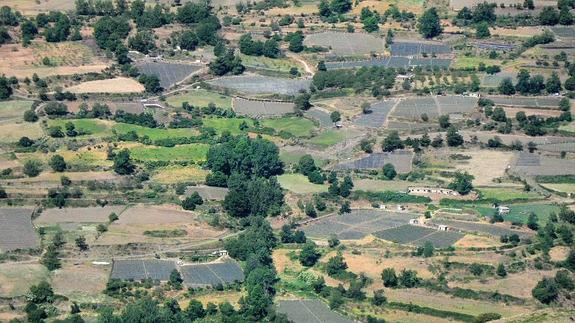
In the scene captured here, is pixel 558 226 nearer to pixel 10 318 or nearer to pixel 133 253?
pixel 133 253

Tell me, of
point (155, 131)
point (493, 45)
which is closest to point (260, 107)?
point (155, 131)

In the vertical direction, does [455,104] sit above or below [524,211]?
above

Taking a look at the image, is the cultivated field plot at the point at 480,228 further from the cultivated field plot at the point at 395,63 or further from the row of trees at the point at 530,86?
the cultivated field plot at the point at 395,63

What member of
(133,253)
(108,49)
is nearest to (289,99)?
(108,49)

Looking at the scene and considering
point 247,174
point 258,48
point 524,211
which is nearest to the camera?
point 524,211

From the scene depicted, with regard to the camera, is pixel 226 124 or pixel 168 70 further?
pixel 168 70

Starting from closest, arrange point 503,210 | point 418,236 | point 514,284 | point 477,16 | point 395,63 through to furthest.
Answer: point 514,284, point 418,236, point 503,210, point 395,63, point 477,16

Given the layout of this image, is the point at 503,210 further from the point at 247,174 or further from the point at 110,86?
the point at 110,86

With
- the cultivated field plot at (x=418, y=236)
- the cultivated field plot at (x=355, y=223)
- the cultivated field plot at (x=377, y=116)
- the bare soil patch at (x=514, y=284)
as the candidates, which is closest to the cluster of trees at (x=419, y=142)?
the cultivated field plot at (x=377, y=116)

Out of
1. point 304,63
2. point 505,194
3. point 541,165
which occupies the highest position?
point 304,63
